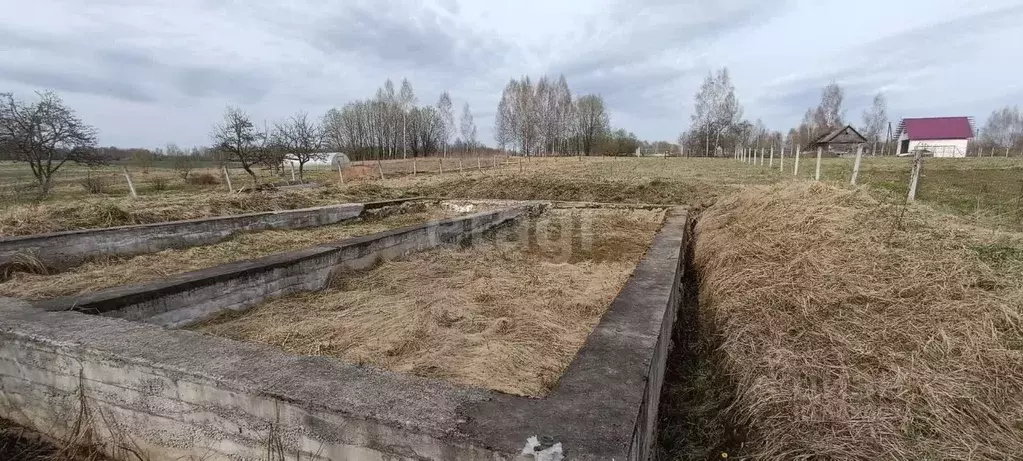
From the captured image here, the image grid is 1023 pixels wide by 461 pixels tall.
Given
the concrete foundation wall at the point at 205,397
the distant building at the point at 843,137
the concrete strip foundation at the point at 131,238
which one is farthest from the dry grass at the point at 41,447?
the distant building at the point at 843,137

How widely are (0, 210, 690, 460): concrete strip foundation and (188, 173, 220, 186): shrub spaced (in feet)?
56.7

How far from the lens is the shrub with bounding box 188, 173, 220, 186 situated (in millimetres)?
17297

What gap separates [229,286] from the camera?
405 centimetres

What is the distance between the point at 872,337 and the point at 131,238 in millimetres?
8262

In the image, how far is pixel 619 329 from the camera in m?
2.65

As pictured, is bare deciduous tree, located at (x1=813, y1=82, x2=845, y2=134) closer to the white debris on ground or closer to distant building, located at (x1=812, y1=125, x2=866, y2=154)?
distant building, located at (x1=812, y1=125, x2=866, y2=154)

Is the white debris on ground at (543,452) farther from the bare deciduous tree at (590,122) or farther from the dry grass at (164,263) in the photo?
the bare deciduous tree at (590,122)

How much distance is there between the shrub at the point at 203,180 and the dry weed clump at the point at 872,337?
19180mm

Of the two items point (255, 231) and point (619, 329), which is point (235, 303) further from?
point (255, 231)

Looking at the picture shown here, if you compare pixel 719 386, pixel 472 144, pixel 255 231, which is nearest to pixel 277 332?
pixel 719 386

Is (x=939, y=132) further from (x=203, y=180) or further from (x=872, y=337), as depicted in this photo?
(x=203, y=180)

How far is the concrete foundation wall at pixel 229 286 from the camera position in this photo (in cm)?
328

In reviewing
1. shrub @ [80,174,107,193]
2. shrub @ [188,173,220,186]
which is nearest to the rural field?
shrub @ [80,174,107,193]

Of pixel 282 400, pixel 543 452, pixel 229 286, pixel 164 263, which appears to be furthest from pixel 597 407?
pixel 164 263
